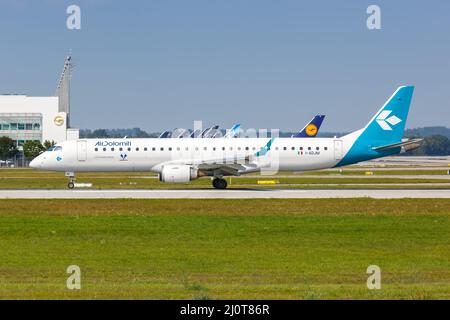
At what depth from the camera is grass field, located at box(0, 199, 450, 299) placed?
17141 mm

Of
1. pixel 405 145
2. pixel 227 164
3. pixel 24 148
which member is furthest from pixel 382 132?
pixel 24 148

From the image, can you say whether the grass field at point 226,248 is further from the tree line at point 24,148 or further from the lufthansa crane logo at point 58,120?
the lufthansa crane logo at point 58,120

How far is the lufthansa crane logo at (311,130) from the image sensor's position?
90.8m

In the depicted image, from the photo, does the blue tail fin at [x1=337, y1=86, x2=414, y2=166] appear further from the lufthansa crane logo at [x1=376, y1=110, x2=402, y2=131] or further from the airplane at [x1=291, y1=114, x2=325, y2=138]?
the airplane at [x1=291, y1=114, x2=325, y2=138]

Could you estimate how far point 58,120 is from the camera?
140 m

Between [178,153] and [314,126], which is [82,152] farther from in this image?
[314,126]

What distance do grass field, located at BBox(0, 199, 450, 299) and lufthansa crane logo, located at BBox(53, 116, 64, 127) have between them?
336 ft

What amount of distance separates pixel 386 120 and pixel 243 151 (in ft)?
33.7

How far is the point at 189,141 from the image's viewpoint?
176 feet

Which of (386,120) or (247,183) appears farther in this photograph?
(247,183)

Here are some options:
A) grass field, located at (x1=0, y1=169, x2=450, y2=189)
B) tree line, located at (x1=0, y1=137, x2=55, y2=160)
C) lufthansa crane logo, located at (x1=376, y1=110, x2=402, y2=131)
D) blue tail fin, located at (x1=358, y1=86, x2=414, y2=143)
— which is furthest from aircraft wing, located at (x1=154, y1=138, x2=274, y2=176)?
tree line, located at (x1=0, y1=137, x2=55, y2=160)

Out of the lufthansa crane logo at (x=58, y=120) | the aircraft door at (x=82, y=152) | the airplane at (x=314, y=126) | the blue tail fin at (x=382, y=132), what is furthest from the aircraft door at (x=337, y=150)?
the lufthansa crane logo at (x=58, y=120)
